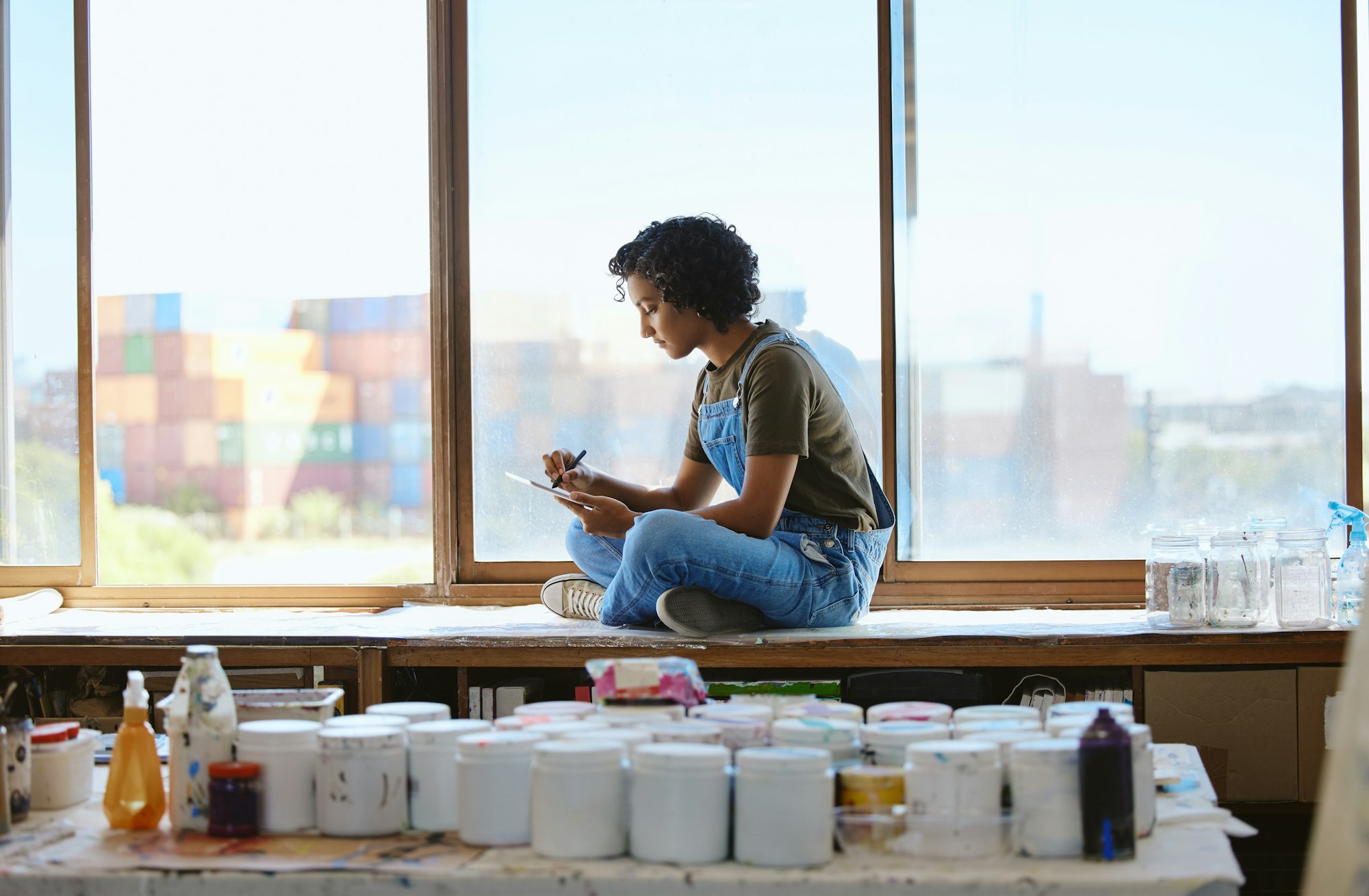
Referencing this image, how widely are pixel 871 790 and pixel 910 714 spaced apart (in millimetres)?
266

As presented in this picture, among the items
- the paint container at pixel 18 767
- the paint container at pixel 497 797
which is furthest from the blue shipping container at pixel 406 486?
the paint container at pixel 497 797

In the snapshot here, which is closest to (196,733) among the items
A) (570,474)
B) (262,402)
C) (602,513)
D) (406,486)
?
(602,513)

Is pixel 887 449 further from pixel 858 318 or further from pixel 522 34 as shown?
pixel 522 34

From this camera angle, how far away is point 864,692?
260cm

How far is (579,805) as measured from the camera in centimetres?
131

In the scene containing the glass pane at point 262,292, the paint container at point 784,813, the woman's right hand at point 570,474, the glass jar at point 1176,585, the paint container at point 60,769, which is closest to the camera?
the paint container at point 784,813

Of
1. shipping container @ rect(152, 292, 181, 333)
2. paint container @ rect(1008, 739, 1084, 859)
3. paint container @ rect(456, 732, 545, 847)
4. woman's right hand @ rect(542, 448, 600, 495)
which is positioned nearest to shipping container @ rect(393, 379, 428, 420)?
woman's right hand @ rect(542, 448, 600, 495)

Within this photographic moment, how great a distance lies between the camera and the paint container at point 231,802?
1.41 meters

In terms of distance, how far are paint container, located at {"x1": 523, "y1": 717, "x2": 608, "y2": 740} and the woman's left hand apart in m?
1.22

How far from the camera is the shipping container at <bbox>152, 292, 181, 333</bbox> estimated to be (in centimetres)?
338

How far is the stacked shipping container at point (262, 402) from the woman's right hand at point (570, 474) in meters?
0.52

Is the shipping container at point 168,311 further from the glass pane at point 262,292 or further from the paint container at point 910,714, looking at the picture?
the paint container at point 910,714

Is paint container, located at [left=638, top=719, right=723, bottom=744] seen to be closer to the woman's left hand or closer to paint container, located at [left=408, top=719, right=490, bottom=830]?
paint container, located at [left=408, top=719, right=490, bottom=830]

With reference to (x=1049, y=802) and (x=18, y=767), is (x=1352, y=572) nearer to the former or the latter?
(x=1049, y=802)
